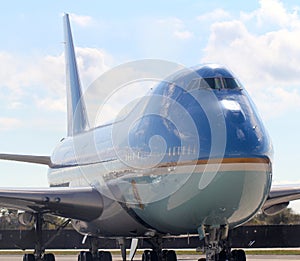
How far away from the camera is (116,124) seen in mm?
28203

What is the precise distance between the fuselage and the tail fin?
11495 millimetres

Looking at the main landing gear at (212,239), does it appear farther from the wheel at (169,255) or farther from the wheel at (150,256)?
the wheel at (169,255)

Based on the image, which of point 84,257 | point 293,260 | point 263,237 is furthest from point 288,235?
point 84,257

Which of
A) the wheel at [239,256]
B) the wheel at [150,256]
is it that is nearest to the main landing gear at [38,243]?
the wheel at [150,256]

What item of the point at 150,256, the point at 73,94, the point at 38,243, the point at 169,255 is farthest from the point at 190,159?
the point at 73,94

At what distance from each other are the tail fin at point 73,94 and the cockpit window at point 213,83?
14.9m

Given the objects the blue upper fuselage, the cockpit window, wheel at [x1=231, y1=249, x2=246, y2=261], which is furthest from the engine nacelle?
the cockpit window

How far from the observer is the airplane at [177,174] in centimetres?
2092

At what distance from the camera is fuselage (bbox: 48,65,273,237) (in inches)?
820

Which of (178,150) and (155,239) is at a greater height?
(178,150)

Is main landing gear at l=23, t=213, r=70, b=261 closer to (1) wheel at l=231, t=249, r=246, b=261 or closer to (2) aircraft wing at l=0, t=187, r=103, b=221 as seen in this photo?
(2) aircraft wing at l=0, t=187, r=103, b=221

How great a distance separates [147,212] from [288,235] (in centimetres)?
2156

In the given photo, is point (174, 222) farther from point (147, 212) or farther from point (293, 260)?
point (293, 260)

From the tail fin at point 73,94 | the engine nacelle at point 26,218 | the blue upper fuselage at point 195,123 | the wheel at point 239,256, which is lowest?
the wheel at point 239,256
